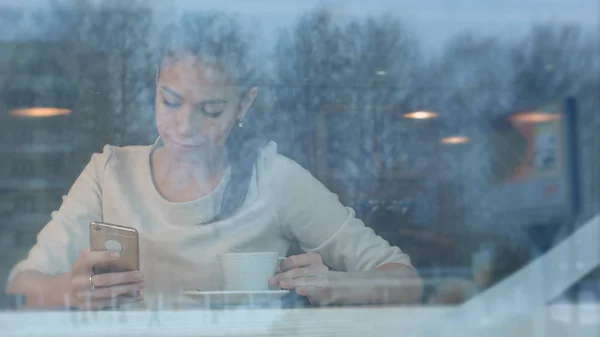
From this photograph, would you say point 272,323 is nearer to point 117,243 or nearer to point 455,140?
point 117,243

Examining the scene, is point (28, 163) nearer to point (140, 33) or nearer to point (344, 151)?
point (140, 33)

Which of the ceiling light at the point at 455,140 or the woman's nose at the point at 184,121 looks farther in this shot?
the ceiling light at the point at 455,140

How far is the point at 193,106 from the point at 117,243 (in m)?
0.38

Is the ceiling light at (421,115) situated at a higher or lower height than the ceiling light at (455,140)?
higher

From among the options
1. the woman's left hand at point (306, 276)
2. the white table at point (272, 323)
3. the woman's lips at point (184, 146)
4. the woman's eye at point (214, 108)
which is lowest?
the white table at point (272, 323)

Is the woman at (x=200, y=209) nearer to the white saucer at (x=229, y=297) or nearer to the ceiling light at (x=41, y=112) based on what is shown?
the white saucer at (x=229, y=297)

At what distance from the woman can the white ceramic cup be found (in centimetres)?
2

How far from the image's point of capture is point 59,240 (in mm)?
1837

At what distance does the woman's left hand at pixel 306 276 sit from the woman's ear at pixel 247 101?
37 centimetres

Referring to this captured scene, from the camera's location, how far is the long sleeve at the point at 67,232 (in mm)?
1837

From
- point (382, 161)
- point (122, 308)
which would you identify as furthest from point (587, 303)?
point (122, 308)

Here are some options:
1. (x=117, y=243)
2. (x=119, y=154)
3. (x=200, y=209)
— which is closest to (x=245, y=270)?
(x=200, y=209)

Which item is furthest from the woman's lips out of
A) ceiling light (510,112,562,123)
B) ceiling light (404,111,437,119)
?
ceiling light (510,112,562,123)

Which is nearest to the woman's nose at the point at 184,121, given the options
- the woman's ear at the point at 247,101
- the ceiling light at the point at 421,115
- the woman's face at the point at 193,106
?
the woman's face at the point at 193,106
